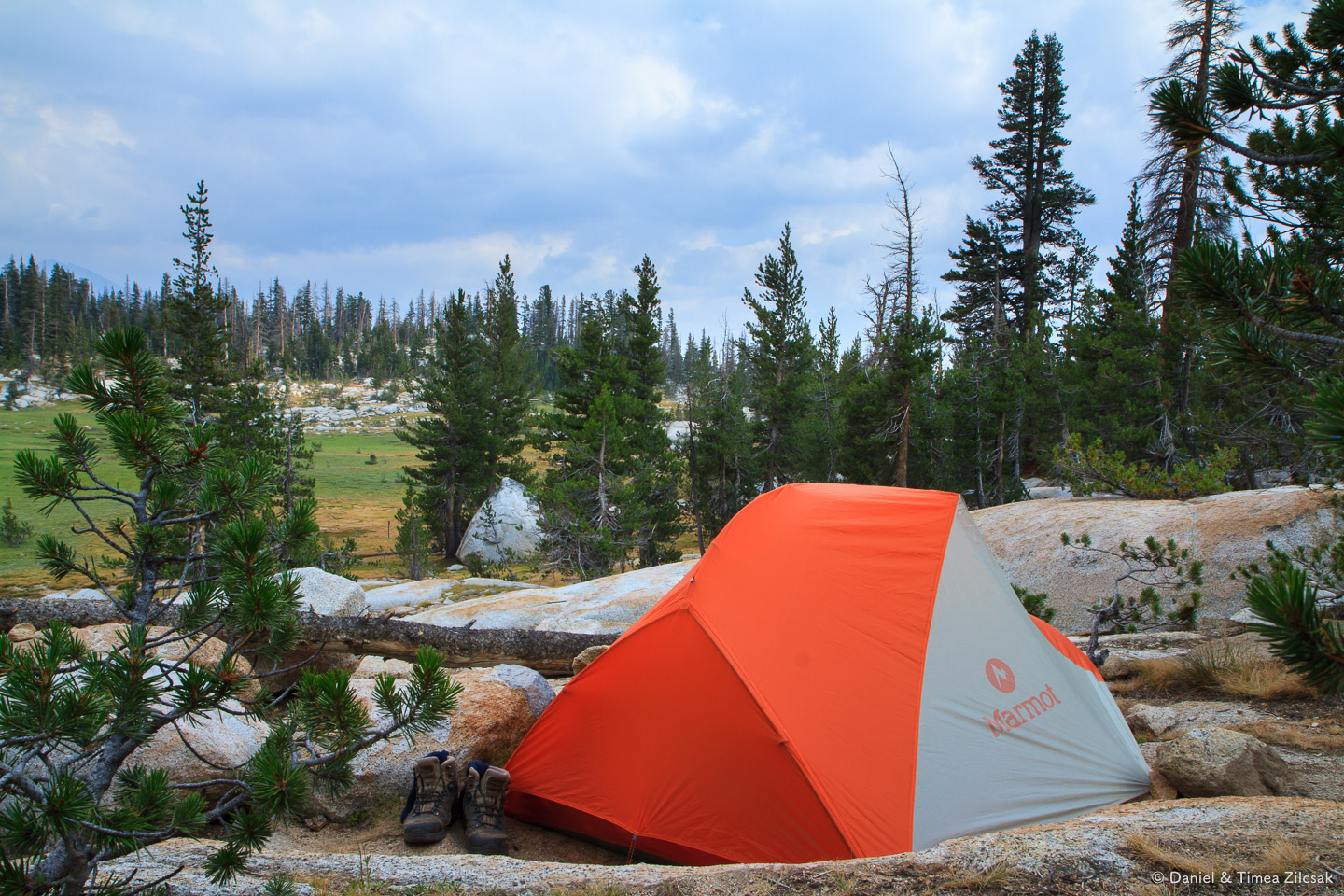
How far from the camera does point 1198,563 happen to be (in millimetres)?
7703

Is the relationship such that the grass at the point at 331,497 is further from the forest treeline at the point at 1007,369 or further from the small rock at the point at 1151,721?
the small rock at the point at 1151,721

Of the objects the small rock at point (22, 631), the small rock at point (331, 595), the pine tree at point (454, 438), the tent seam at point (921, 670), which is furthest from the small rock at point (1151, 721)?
the pine tree at point (454, 438)

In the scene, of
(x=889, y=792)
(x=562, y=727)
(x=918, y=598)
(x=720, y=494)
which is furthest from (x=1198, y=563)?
(x=720, y=494)

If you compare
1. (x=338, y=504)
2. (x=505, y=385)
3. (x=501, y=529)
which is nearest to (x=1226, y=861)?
(x=501, y=529)

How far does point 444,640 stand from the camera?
797 cm

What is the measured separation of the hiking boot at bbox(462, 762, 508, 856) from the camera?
4.43 m

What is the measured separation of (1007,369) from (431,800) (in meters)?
21.7

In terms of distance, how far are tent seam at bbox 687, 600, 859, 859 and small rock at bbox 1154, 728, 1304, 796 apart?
2149 mm

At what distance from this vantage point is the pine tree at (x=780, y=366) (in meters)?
29.0

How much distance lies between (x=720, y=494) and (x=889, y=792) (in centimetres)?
2518

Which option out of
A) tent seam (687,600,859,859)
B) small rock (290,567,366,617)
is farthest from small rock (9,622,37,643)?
tent seam (687,600,859,859)

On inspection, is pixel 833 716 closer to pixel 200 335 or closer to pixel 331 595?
pixel 331 595

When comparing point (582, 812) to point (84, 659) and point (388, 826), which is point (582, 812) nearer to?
point (388, 826)

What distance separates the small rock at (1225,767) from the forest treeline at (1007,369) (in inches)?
89.7
